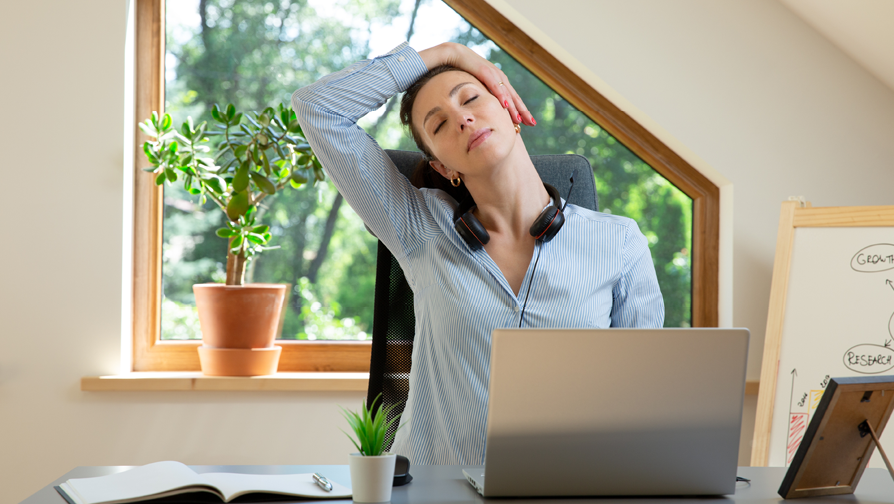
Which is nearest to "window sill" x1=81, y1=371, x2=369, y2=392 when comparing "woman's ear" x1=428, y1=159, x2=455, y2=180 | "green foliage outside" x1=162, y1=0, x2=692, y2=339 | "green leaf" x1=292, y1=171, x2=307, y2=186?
"green foliage outside" x1=162, y1=0, x2=692, y2=339

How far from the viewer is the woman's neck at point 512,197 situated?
4.66 feet

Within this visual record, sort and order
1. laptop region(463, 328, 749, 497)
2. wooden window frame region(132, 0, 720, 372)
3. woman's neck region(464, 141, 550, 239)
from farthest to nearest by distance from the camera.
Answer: wooden window frame region(132, 0, 720, 372) → woman's neck region(464, 141, 550, 239) → laptop region(463, 328, 749, 497)

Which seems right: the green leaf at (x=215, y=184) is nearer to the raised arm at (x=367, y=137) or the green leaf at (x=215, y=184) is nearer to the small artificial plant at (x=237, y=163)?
the small artificial plant at (x=237, y=163)

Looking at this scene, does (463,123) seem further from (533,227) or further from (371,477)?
(371,477)

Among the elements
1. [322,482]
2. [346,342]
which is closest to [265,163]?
[346,342]

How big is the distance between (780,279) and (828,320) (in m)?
0.17

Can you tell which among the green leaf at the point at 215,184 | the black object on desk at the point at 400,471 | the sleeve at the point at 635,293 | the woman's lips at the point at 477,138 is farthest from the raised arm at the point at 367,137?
the green leaf at the point at 215,184

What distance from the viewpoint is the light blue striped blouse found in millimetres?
1317

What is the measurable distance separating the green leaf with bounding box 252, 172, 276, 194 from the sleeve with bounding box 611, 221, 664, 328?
→ 1.09 meters

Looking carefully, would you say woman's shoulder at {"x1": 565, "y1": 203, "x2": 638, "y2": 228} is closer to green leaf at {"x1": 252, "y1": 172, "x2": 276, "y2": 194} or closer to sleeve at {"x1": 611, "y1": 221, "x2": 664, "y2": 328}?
sleeve at {"x1": 611, "y1": 221, "x2": 664, "y2": 328}

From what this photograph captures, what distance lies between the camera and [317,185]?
7.48 feet

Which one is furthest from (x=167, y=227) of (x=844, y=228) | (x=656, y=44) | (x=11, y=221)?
(x=844, y=228)

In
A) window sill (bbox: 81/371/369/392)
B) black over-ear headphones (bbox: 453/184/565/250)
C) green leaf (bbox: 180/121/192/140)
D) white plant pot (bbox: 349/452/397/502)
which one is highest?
green leaf (bbox: 180/121/192/140)

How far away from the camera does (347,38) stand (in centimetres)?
234
